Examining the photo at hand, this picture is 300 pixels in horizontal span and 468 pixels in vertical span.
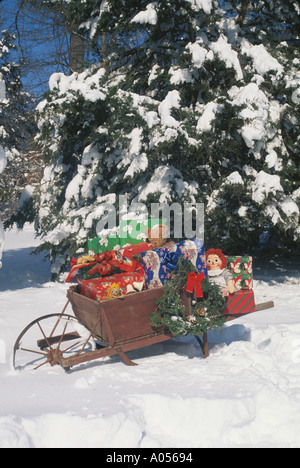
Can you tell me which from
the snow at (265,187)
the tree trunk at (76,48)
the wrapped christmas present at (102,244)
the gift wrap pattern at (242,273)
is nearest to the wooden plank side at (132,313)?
the gift wrap pattern at (242,273)

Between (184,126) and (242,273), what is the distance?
140 inches

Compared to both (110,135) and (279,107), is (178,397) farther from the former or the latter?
(279,107)

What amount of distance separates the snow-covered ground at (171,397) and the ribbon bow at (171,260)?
3.57ft

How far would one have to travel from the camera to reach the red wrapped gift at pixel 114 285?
15.5 feet

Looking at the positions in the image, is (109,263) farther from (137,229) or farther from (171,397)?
(137,229)

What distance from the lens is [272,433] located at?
11.3 feet

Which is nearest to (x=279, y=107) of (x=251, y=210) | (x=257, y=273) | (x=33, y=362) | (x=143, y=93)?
(x=251, y=210)

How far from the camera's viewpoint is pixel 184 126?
25.6ft

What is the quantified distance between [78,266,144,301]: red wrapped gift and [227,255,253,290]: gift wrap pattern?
3.65 ft

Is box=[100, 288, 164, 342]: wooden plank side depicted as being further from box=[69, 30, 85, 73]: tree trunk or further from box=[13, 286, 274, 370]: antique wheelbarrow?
box=[69, 30, 85, 73]: tree trunk

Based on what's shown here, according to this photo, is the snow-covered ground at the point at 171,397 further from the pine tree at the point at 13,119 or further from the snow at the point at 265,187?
the pine tree at the point at 13,119

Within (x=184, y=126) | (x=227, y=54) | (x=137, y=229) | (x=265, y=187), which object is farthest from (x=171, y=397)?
(x=227, y=54)

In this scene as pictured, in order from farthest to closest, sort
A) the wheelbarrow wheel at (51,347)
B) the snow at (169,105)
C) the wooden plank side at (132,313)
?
the snow at (169,105) < the wheelbarrow wheel at (51,347) < the wooden plank side at (132,313)

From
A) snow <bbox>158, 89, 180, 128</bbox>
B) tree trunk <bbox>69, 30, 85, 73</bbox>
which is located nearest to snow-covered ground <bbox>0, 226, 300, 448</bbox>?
snow <bbox>158, 89, 180, 128</bbox>
